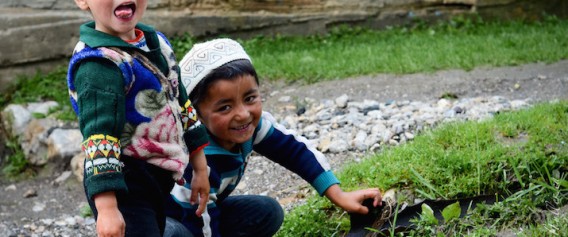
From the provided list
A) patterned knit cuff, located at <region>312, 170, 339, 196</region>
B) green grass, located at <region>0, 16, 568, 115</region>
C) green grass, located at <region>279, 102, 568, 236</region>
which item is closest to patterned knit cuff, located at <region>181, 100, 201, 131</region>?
patterned knit cuff, located at <region>312, 170, 339, 196</region>

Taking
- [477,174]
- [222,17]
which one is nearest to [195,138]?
[477,174]

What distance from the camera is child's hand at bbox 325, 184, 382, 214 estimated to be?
11.5 feet

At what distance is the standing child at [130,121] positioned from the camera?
2.62 metres

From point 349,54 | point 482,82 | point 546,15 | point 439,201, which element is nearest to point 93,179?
point 439,201

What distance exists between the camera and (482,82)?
6570 mm

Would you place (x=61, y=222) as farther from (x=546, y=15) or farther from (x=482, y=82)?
(x=546, y=15)

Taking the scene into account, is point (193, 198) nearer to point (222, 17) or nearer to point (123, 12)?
point (123, 12)

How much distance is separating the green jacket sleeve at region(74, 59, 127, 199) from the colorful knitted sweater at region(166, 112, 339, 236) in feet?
2.19

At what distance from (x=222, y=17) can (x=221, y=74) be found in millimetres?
5280

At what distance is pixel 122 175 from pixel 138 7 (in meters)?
0.57

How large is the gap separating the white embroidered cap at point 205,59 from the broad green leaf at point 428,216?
0.96m

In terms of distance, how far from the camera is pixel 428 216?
135 inches

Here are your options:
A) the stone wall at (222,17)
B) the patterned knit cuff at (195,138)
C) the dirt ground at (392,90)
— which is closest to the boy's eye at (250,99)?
the patterned knit cuff at (195,138)

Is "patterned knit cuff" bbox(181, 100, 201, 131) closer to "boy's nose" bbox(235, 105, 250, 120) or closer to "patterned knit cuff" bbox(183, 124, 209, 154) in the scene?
"patterned knit cuff" bbox(183, 124, 209, 154)
